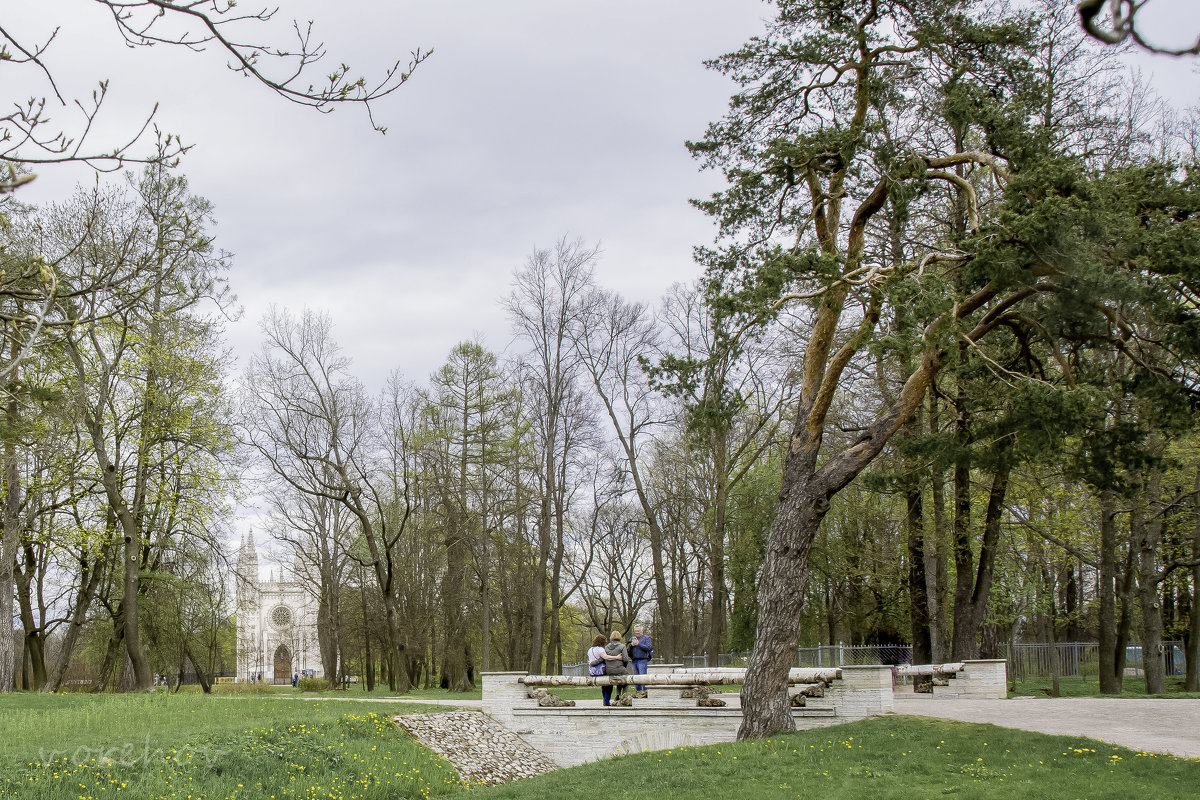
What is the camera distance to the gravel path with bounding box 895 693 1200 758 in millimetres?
11711

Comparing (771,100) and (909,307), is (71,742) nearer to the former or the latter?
(909,307)

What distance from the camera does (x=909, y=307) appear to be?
11227mm

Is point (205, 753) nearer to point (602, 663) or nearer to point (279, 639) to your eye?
point (602, 663)

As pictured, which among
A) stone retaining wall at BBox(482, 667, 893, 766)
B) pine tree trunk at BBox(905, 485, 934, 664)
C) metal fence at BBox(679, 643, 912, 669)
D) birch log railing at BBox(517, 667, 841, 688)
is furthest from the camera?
metal fence at BBox(679, 643, 912, 669)

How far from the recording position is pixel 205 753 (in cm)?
1273

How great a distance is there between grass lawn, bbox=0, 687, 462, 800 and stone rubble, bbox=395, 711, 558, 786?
0.42 meters

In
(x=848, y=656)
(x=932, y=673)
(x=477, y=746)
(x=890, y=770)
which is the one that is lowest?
(x=848, y=656)

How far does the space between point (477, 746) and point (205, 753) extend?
5.41 m

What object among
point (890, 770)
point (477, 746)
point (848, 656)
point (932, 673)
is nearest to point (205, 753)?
point (477, 746)

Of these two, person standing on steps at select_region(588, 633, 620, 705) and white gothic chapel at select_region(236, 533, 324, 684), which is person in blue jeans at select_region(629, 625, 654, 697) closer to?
person standing on steps at select_region(588, 633, 620, 705)

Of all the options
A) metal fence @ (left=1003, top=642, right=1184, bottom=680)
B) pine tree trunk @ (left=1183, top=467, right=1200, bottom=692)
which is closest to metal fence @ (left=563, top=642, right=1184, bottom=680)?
metal fence @ (left=1003, top=642, right=1184, bottom=680)

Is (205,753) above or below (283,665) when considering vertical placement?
above

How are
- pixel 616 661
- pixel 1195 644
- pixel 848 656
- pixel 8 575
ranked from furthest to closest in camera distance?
1. pixel 848 656
2. pixel 1195 644
3. pixel 8 575
4. pixel 616 661

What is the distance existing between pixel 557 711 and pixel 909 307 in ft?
34.8
